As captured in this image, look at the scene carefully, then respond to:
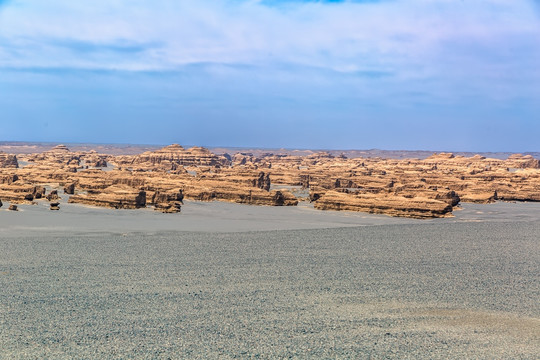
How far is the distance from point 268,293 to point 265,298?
0.47 metres

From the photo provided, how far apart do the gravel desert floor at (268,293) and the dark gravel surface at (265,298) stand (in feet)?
0.13

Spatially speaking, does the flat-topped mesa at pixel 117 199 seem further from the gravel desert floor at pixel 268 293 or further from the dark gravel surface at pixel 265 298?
the dark gravel surface at pixel 265 298

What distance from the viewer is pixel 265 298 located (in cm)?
1223

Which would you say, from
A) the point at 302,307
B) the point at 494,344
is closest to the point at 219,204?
the point at 302,307

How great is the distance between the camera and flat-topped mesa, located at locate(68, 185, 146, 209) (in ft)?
106

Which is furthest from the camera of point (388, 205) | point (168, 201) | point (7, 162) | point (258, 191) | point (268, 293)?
point (7, 162)

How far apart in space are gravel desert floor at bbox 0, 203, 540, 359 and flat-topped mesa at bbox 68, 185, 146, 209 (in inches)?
338

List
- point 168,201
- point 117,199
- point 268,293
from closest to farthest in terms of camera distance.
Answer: point 268,293 → point 117,199 → point 168,201

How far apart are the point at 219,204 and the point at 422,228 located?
638 inches

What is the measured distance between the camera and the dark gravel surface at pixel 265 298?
9.14 m

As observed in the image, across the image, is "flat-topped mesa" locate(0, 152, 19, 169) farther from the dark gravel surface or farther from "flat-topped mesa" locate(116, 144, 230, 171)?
the dark gravel surface

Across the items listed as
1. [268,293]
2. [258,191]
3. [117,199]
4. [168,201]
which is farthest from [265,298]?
[258,191]

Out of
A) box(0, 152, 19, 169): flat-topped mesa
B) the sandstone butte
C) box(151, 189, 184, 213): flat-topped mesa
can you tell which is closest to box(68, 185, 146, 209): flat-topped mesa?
the sandstone butte

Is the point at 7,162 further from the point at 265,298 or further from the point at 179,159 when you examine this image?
the point at 265,298
